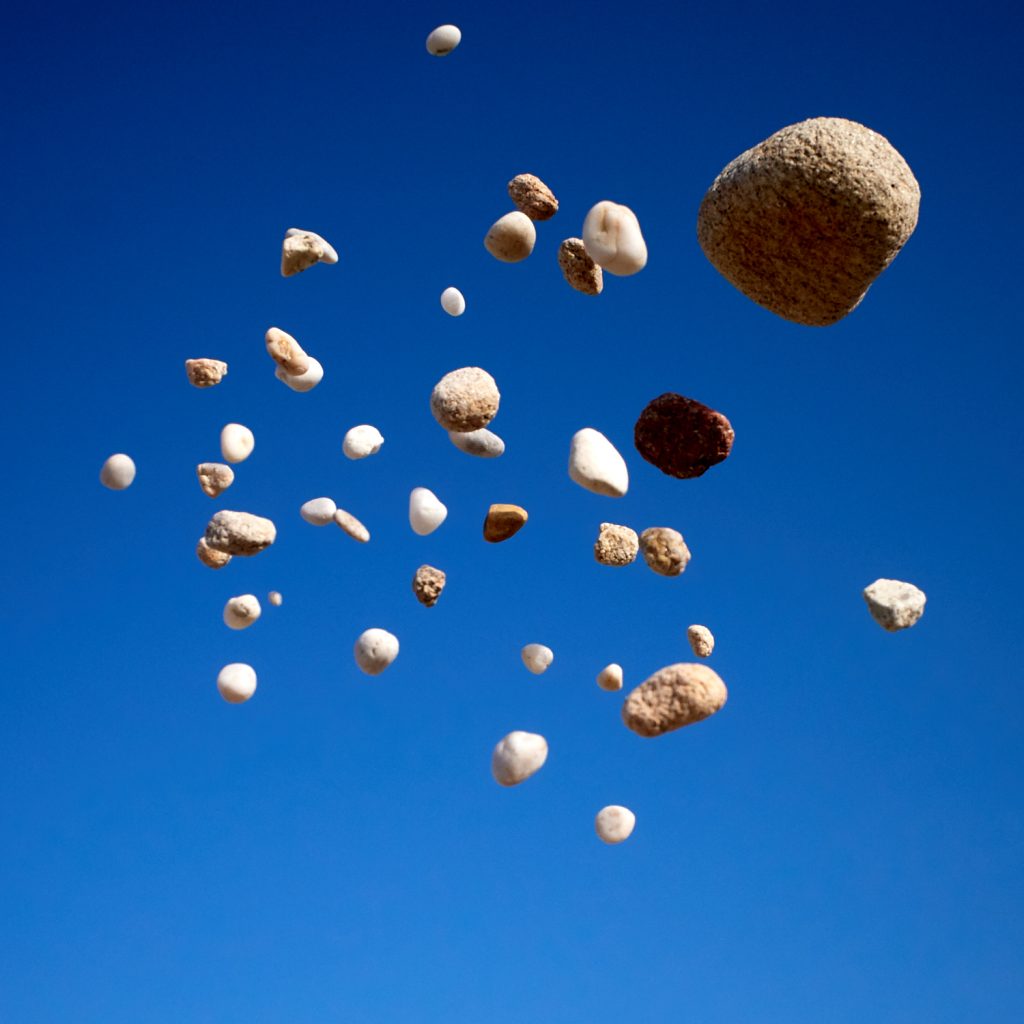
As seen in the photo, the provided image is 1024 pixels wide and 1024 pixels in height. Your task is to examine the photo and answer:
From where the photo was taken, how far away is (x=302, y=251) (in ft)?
9.64

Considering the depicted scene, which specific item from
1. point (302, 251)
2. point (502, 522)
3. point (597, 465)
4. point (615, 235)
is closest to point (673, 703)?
point (597, 465)

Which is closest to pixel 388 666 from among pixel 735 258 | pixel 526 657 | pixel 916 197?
pixel 526 657

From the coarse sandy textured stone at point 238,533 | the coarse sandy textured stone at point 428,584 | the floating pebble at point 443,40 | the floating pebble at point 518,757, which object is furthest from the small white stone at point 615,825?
the floating pebble at point 443,40

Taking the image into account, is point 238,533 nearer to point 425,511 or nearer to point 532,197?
point 425,511

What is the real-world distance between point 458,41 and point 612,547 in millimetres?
1309

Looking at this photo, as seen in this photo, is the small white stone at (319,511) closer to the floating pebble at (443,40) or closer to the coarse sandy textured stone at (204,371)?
the coarse sandy textured stone at (204,371)

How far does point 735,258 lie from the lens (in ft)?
8.63

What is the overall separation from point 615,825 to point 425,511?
89 cm

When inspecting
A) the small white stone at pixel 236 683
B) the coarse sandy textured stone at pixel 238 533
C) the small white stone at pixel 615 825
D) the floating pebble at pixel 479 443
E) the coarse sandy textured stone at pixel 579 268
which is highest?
the coarse sandy textured stone at pixel 579 268

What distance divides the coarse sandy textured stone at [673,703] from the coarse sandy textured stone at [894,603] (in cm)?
42

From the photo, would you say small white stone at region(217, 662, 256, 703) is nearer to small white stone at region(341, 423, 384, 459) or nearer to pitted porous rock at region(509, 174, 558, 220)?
small white stone at region(341, 423, 384, 459)

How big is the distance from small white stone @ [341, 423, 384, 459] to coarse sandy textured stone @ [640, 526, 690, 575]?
79 cm

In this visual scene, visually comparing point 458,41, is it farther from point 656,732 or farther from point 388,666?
point 656,732

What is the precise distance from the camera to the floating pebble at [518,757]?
2.47 metres
